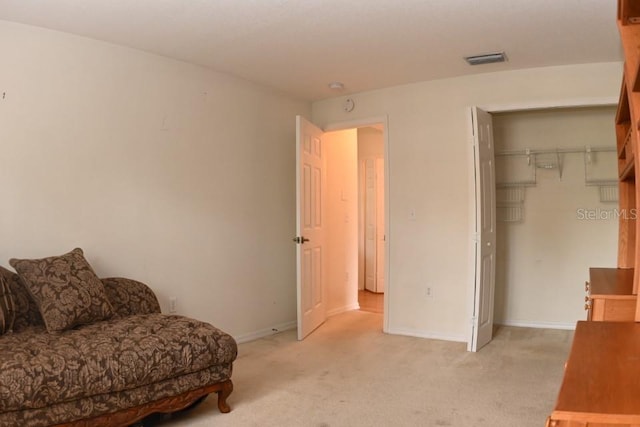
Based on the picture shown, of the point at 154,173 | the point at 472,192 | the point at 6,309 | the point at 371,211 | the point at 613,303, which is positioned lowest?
the point at 6,309

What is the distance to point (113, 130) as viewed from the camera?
3457mm

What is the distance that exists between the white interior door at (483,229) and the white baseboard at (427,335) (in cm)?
25

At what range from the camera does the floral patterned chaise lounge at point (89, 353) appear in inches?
83.4

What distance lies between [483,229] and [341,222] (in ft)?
5.99

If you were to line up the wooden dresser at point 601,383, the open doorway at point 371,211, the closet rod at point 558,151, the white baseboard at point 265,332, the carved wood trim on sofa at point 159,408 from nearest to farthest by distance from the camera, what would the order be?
the wooden dresser at point 601,383, the carved wood trim on sofa at point 159,408, the white baseboard at point 265,332, the closet rod at point 558,151, the open doorway at point 371,211

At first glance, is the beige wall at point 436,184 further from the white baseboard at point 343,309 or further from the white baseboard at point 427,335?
the white baseboard at point 343,309

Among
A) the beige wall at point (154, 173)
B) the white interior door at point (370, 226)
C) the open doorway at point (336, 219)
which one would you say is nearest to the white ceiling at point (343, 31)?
the beige wall at point (154, 173)

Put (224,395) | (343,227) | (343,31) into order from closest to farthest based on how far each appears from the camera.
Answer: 1. (224,395)
2. (343,31)
3. (343,227)

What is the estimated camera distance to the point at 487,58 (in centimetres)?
378

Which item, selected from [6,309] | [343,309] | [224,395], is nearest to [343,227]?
[343,309]

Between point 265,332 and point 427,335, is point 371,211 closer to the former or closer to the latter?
point 427,335

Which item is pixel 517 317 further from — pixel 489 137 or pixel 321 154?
pixel 321 154

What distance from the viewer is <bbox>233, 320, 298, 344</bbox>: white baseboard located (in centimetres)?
430

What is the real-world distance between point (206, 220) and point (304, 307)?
3.84ft
